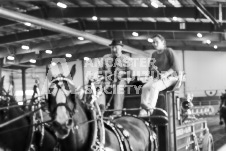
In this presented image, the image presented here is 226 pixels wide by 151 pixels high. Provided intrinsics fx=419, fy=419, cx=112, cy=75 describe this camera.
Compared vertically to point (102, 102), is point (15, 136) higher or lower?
lower

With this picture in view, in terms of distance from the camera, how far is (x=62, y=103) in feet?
12.4

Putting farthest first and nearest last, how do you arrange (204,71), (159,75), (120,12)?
(204,71)
(120,12)
(159,75)

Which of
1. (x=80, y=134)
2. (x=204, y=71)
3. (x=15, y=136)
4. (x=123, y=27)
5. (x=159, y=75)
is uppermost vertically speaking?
(x=123, y=27)

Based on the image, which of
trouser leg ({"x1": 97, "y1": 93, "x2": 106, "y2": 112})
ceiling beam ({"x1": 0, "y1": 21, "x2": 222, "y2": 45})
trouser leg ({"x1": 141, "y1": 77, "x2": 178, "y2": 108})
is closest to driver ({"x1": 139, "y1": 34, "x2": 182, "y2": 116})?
trouser leg ({"x1": 141, "y1": 77, "x2": 178, "y2": 108})

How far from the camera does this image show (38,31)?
20578 mm

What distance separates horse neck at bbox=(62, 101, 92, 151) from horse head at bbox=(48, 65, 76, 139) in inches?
5.5

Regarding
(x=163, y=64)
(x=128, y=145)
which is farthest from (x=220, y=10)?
(x=128, y=145)

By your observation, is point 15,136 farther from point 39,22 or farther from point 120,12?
point 120,12

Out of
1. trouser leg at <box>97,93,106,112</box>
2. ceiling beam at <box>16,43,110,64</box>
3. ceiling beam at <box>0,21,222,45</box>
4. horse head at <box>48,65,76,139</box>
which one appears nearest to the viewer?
horse head at <box>48,65,76,139</box>

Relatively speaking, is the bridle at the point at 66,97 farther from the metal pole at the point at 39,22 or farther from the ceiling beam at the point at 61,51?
the ceiling beam at the point at 61,51

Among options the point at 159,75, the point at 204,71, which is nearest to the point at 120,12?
the point at 159,75

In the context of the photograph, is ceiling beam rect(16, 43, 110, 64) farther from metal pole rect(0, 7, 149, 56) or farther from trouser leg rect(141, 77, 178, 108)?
trouser leg rect(141, 77, 178, 108)

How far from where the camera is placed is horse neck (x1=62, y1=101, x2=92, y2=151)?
12.9 feet

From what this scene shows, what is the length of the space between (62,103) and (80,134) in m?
0.43
